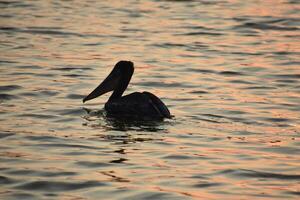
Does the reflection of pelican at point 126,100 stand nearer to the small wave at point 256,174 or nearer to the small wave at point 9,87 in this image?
the small wave at point 9,87

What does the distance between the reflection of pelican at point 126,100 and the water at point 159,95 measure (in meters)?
0.28

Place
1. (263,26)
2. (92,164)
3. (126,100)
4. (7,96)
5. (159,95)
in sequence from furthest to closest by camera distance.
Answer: (263,26)
(159,95)
(7,96)
(126,100)
(92,164)

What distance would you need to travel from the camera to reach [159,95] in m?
15.8

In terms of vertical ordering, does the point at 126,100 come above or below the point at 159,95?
above

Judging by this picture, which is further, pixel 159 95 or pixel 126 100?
pixel 159 95

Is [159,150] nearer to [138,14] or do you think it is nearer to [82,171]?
[82,171]

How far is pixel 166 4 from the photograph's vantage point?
86.7 ft

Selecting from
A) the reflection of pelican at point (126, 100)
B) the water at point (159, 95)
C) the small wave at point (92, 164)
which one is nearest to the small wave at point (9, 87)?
the water at point (159, 95)

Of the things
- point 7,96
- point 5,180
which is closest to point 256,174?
point 5,180

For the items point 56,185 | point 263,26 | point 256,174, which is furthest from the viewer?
point 263,26

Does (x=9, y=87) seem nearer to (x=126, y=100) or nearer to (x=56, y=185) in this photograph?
(x=126, y=100)

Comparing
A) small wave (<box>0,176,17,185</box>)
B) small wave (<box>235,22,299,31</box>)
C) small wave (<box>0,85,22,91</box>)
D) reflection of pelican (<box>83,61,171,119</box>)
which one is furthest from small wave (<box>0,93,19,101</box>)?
small wave (<box>235,22,299,31</box>)

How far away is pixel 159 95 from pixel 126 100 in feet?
6.10

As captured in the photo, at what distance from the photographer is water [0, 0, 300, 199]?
33.1 ft
